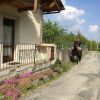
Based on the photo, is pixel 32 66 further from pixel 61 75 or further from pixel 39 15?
pixel 39 15

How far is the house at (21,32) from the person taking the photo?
41.2ft

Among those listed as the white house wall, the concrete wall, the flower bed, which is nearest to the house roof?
the concrete wall

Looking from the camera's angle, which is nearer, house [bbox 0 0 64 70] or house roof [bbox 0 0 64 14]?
house roof [bbox 0 0 64 14]

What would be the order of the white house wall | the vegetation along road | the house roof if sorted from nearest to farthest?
the vegetation along road, the house roof, the white house wall

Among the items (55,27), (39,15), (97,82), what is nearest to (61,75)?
(97,82)

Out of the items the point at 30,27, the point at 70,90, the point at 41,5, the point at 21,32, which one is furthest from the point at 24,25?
the point at 70,90

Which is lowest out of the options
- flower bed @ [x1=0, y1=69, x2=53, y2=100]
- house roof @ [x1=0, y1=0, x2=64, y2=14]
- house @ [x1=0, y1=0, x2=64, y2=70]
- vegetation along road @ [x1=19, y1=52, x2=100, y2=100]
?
vegetation along road @ [x1=19, y1=52, x2=100, y2=100]

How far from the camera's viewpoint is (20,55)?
12.7 meters

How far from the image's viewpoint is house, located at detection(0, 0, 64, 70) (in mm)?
12562

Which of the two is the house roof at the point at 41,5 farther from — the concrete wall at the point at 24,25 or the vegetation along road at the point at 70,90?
the vegetation along road at the point at 70,90

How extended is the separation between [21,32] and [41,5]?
8.16ft

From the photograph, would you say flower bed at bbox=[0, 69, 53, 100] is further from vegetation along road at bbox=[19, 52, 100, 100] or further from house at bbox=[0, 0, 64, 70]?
house at bbox=[0, 0, 64, 70]

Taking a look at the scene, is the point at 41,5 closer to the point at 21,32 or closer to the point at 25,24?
the point at 25,24

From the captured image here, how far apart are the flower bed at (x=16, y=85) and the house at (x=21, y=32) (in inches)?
54.1
